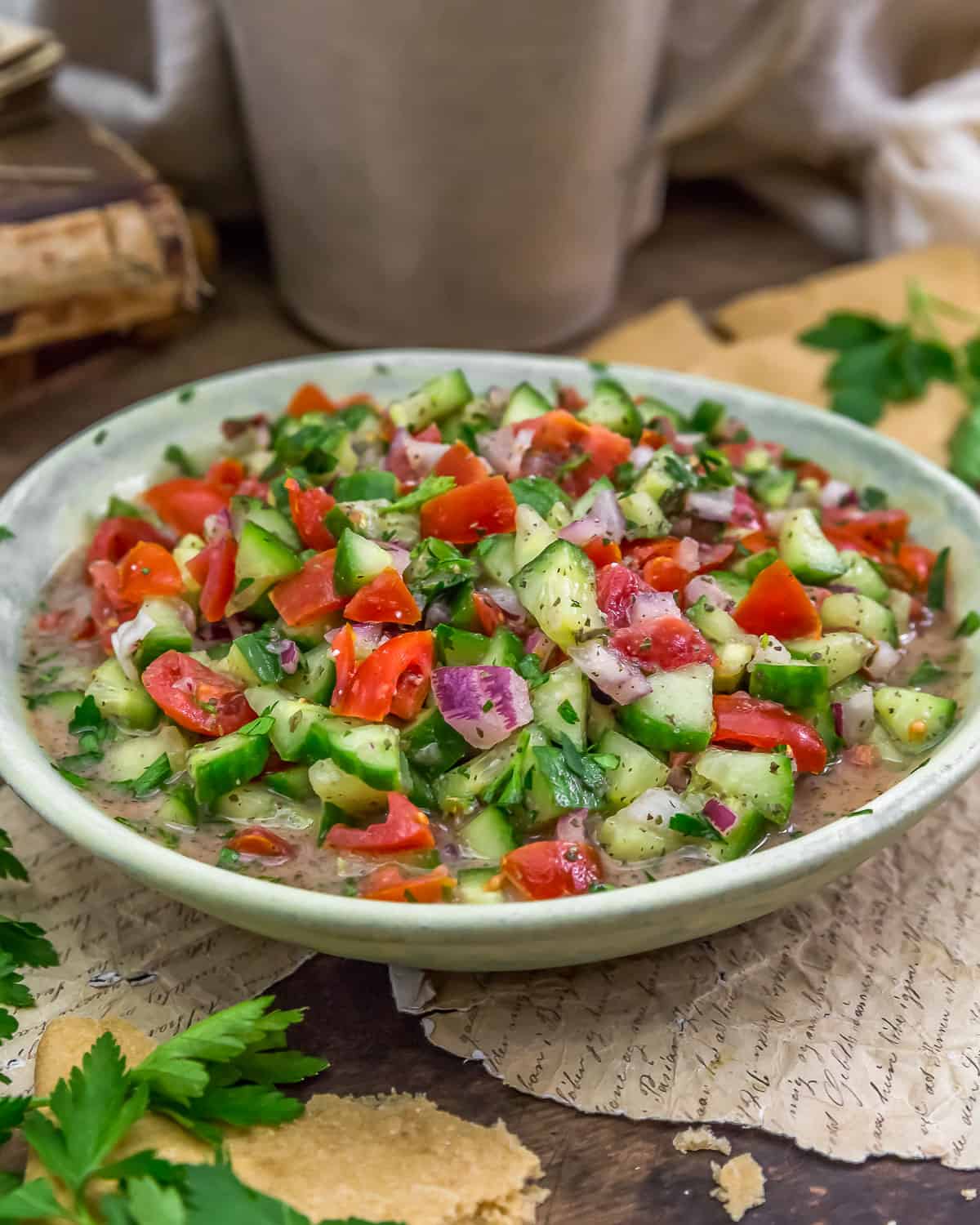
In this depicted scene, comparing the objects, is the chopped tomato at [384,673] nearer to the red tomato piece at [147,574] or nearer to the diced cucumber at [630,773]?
the diced cucumber at [630,773]

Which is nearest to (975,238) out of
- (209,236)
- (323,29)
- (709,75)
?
(709,75)

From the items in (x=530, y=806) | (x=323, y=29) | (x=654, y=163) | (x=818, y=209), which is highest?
(x=323, y=29)

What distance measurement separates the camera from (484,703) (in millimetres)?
1565

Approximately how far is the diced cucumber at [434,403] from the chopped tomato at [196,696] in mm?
591

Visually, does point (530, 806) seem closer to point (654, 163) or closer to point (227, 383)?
point (227, 383)

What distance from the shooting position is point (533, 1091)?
156 cm

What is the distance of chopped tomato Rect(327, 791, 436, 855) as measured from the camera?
1.49 metres

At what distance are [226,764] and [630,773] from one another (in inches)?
19.0

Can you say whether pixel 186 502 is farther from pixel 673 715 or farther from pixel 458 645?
pixel 673 715

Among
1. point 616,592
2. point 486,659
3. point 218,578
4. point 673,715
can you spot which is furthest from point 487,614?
point 218,578

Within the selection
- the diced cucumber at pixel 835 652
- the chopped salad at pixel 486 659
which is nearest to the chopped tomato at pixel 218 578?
the chopped salad at pixel 486 659

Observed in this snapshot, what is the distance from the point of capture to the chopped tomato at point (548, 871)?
1.45 meters

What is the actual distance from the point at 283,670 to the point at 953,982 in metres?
0.97

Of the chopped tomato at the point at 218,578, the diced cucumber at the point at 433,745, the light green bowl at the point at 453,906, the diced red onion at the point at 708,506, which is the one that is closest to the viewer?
the light green bowl at the point at 453,906
